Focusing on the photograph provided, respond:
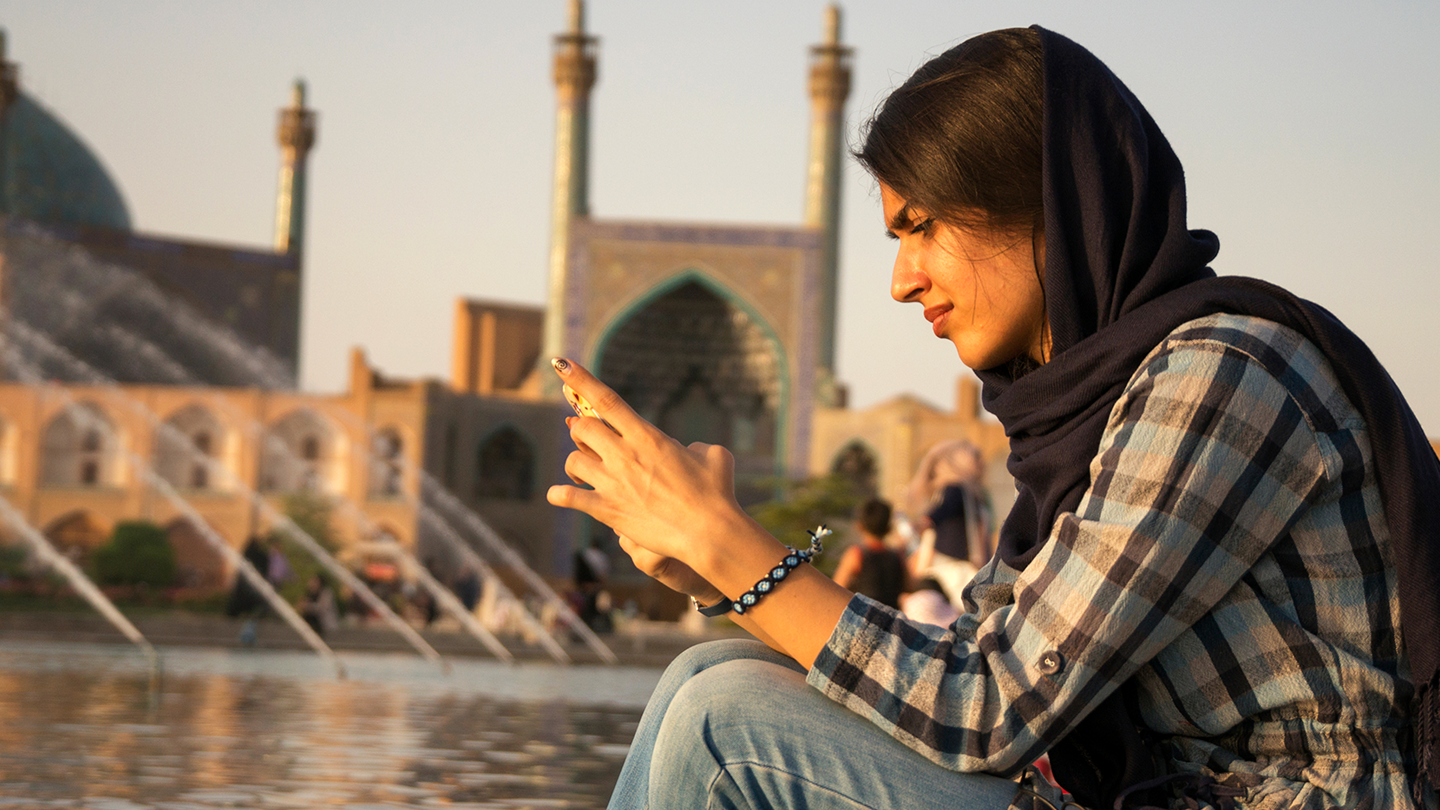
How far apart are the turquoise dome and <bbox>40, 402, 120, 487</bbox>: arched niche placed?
524 centimetres

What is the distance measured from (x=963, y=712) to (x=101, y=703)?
17.0 ft

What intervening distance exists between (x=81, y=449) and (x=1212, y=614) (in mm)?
27275

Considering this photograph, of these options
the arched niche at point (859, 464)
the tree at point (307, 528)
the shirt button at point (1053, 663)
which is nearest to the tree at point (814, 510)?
the arched niche at point (859, 464)

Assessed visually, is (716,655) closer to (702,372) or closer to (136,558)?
(136,558)

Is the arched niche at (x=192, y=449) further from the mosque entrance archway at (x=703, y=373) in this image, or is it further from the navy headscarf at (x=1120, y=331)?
the navy headscarf at (x=1120, y=331)

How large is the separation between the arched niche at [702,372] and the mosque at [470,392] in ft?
0.13

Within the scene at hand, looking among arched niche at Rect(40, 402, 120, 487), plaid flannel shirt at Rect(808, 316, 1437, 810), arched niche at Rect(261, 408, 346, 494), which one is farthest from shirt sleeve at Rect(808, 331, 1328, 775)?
arched niche at Rect(40, 402, 120, 487)

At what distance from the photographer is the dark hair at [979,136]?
1208mm

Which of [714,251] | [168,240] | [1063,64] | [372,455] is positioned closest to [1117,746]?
[1063,64]

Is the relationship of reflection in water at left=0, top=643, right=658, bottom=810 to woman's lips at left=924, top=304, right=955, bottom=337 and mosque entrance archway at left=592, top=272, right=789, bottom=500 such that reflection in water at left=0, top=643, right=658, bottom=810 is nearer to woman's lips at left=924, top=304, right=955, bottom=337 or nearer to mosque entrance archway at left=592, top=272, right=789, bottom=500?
woman's lips at left=924, top=304, right=955, bottom=337

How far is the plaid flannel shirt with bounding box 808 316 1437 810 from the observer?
106 centimetres

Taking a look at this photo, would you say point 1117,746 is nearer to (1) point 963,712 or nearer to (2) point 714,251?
(1) point 963,712

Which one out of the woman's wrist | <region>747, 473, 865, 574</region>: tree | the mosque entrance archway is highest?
the mosque entrance archway

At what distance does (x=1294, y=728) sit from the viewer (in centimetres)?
111
